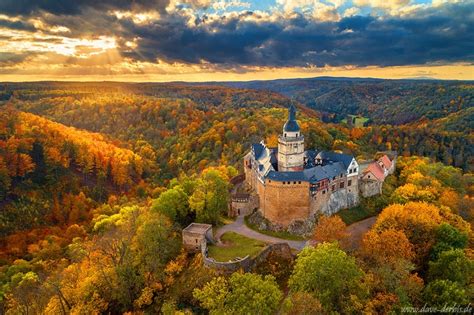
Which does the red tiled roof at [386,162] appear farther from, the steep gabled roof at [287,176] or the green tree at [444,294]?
the green tree at [444,294]

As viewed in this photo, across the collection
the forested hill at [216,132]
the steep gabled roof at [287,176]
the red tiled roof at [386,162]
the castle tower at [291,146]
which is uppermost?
the castle tower at [291,146]

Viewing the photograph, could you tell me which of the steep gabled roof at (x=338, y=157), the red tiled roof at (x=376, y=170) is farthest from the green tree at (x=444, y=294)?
the red tiled roof at (x=376, y=170)

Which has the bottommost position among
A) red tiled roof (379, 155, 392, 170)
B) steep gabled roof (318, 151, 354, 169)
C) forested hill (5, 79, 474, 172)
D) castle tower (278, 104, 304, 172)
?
forested hill (5, 79, 474, 172)

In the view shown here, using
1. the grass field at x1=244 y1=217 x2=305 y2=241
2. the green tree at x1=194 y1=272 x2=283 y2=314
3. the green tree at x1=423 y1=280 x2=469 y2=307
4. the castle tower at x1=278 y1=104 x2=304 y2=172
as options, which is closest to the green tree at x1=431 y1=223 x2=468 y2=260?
the green tree at x1=423 y1=280 x2=469 y2=307

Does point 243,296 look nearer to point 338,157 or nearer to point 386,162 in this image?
point 338,157

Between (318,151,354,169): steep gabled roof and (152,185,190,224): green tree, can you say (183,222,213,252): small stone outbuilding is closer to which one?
(152,185,190,224): green tree

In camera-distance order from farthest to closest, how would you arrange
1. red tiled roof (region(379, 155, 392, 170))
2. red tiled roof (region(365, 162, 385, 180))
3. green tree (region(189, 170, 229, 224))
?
red tiled roof (region(379, 155, 392, 170)) → red tiled roof (region(365, 162, 385, 180)) → green tree (region(189, 170, 229, 224))
